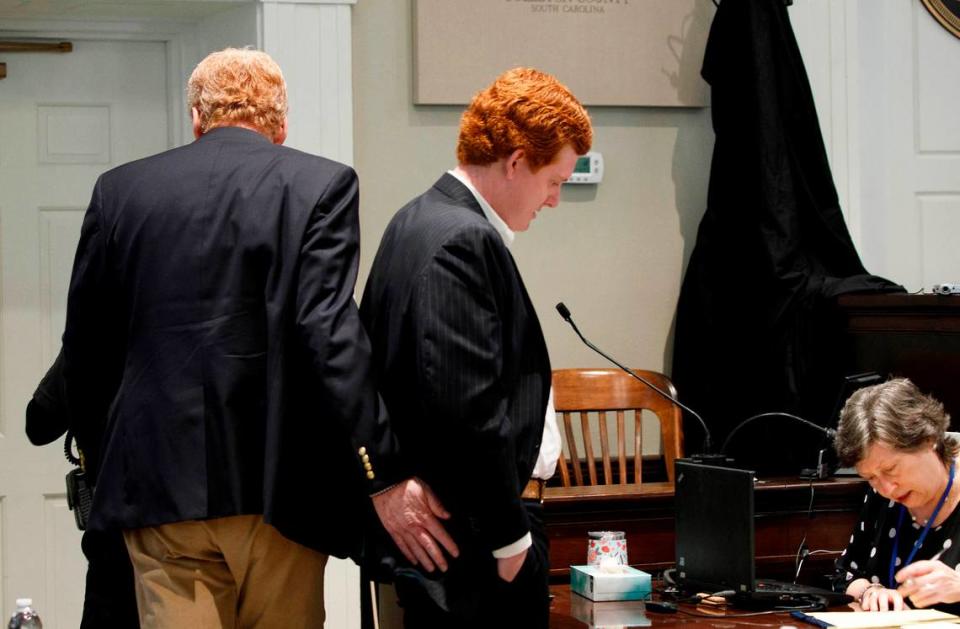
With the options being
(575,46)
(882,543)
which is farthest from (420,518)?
(575,46)

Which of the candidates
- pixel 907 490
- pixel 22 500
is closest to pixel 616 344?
pixel 907 490

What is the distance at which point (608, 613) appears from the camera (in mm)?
2264

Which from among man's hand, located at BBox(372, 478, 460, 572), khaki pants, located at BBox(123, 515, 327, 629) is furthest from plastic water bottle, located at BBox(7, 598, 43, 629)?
man's hand, located at BBox(372, 478, 460, 572)

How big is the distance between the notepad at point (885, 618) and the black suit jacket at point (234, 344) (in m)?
0.86

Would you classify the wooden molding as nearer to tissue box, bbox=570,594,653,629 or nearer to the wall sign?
the wall sign

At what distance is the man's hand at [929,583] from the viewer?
2312 millimetres

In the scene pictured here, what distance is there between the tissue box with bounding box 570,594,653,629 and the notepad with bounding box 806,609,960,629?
315 mm

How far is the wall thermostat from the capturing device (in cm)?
413

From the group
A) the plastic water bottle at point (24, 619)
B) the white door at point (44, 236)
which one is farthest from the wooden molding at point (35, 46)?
the plastic water bottle at point (24, 619)

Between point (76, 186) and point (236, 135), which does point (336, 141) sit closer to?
point (76, 186)

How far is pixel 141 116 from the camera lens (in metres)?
3.97

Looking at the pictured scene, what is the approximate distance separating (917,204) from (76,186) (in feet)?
9.87

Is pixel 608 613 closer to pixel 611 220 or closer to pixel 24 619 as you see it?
pixel 24 619

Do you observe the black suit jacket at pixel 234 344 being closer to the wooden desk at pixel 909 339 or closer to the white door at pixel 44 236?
the white door at pixel 44 236
